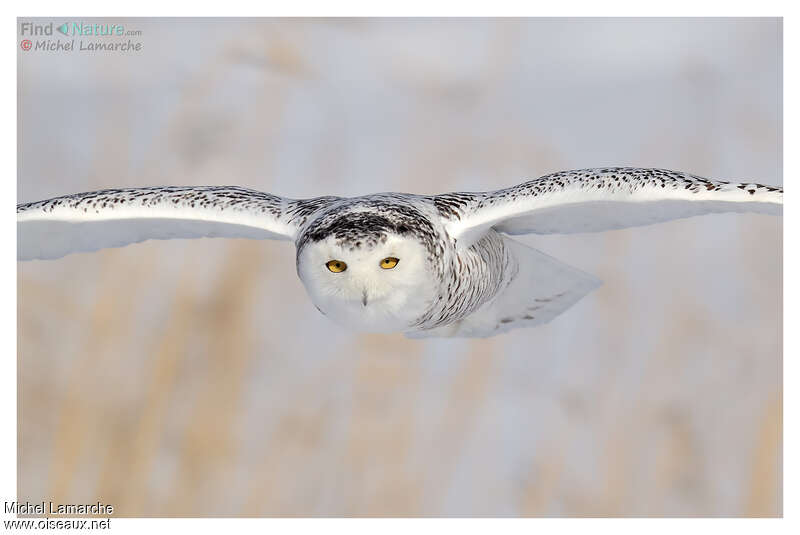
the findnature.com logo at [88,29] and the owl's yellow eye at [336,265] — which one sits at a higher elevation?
the findnature.com logo at [88,29]

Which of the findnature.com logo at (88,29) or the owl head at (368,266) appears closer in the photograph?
the owl head at (368,266)

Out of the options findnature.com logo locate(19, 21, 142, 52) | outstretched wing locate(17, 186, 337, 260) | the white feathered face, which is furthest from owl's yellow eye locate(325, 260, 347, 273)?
findnature.com logo locate(19, 21, 142, 52)

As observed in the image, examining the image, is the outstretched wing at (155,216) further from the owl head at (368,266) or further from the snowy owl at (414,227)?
the owl head at (368,266)

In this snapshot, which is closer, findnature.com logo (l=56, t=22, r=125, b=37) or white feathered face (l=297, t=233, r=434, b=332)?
white feathered face (l=297, t=233, r=434, b=332)

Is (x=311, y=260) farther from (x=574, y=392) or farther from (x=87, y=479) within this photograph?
(x=574, y=392)

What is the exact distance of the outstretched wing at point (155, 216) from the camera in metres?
2.49

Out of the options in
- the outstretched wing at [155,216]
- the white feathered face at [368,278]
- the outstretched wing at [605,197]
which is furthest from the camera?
the outstretched wing at [155,216]

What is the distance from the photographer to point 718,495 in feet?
18.3

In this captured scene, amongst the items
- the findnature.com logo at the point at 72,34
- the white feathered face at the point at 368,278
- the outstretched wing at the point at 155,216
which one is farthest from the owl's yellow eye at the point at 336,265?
the findnature.com logo at the point at 72,34

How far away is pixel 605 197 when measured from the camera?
7.82 feet

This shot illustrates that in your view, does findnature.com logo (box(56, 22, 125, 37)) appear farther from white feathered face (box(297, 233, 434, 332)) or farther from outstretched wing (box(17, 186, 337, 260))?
white feathered face (box(297, 233, 434, 332))

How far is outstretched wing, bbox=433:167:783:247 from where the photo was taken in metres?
2.33

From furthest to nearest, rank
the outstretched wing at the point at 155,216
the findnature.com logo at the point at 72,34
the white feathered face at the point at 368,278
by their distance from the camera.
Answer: the findnature.com logo at the point at 72,34, the outstretched wing at the point at 155,216, the white feathered face at the point at 368,278

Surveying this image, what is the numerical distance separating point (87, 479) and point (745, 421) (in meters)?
4.45
